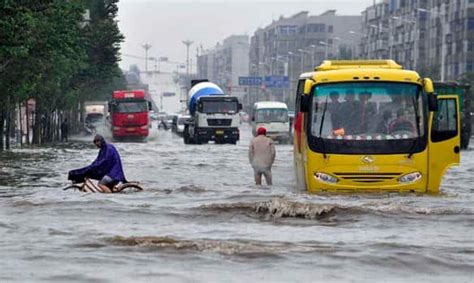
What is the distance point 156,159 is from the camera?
1651 inches

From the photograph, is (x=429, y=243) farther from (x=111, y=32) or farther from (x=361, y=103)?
(x=111, y=32)

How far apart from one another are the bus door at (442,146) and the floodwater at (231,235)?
0.44 metres

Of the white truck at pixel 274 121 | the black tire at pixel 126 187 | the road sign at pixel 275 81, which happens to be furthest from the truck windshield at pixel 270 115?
the road sign at pixel 275 81

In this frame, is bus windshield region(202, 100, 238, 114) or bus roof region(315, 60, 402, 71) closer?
bus roof region(315, 60, 402, 71)

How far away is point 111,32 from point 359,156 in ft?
144

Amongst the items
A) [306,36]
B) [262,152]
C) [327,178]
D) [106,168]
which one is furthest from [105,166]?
[306,36]

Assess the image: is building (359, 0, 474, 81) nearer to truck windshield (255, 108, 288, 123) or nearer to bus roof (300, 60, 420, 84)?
truck windshield (255, 108, 288, 123)

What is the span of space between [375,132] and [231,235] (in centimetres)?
632

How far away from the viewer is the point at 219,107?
5994cm

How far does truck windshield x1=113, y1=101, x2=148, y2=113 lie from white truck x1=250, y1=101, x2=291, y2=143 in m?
9.96

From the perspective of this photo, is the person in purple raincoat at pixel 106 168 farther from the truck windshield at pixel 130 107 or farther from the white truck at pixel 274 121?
the truck windshield at pixel 130 107

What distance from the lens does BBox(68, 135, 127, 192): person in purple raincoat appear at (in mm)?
21859

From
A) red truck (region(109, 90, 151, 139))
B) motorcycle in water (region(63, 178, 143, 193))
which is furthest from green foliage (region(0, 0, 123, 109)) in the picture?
motorcycle in water (region(63, 178, 143, 193))

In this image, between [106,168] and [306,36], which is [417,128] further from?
[306,36]
